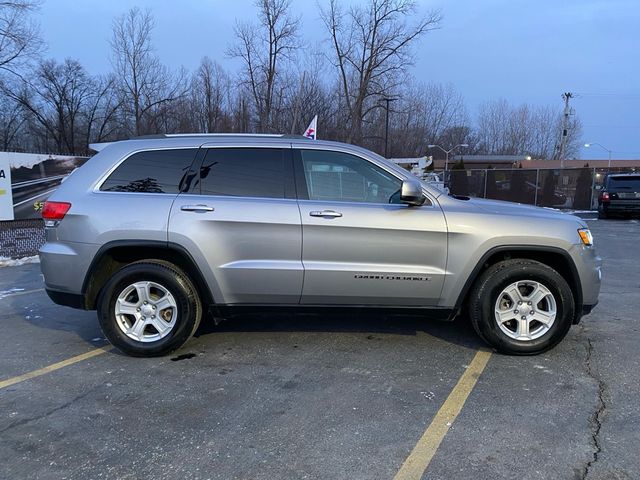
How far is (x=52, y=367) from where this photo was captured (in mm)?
4305

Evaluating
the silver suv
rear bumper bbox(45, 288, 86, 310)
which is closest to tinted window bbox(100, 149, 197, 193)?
the silver suv

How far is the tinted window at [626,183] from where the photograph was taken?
17.8 m

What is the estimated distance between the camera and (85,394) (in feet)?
12.3

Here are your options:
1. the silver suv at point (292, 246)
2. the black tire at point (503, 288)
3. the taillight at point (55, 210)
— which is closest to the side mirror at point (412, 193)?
the silver suv at point (292, 246)

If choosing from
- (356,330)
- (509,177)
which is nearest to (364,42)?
(509,177)

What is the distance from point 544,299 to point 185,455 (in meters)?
3.21

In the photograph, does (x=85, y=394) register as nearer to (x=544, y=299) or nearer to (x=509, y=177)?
(x=544, y=299)

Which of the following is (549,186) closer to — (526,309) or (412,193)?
(526,309)

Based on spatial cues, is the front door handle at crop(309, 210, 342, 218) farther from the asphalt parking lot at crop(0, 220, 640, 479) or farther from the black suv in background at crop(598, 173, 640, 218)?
the black suv in background at crop(598, 173, 640, 218)

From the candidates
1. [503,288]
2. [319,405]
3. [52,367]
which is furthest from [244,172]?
[503,288]

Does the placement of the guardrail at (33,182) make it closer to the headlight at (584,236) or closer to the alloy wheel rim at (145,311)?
the alloy wheel rim at (145,311)

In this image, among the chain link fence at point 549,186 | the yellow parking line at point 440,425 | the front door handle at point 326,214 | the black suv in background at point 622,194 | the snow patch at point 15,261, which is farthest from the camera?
the chain link fence at point 549,186

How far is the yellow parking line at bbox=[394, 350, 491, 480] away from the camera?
2.79 meters

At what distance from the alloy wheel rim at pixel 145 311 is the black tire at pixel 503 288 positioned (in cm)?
267
